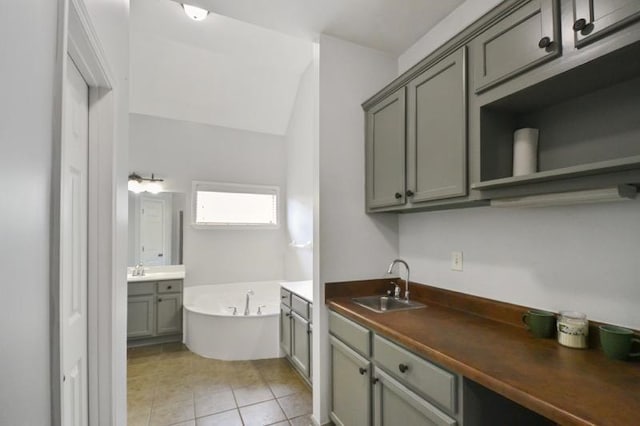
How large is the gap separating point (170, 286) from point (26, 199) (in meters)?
3.47

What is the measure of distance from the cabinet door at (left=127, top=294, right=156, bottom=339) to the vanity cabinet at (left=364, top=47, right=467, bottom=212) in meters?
3.04

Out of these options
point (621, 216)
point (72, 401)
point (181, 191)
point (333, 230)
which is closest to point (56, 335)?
point (72, 401)

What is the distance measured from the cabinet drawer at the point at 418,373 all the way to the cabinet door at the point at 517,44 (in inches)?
49.6

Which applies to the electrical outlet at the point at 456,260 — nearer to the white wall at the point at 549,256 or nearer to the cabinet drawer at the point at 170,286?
the white wall at the point at 549,256

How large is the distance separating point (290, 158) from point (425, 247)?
295 centimetres

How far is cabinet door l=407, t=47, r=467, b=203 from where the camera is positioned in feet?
4.99

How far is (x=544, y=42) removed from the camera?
44.9 inches

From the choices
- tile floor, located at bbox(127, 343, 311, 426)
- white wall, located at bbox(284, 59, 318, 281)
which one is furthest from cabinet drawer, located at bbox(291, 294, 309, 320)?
white wall, located at bbox(284, 59, 318, 281)

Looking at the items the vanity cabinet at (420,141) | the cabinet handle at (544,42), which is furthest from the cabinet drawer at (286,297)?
the cabinet handle at (544,42)

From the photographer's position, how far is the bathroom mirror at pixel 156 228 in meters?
3.95

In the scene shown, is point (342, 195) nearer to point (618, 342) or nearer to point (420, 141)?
point (420, 141)

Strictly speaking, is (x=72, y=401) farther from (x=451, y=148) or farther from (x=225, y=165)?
(x=225, y=165)

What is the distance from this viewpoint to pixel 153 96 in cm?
395

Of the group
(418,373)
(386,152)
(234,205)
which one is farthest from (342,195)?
(234,205)
